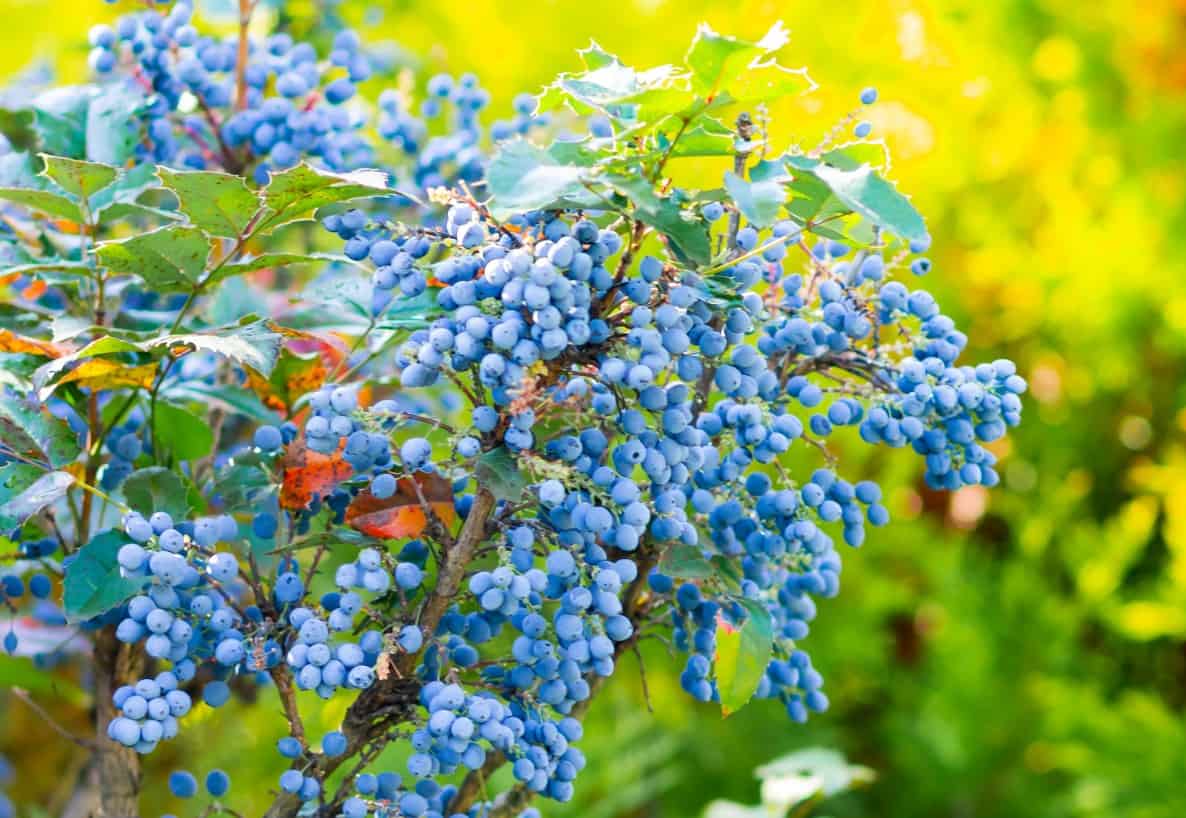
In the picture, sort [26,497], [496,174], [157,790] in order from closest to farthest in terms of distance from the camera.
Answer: [496,174] → [26,497] → [157,790]

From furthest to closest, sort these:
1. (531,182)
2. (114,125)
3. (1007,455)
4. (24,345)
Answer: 1. (1007,455)
2. (114,125)
3. (24,345)
4. (531,182)

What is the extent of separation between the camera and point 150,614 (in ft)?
2.00

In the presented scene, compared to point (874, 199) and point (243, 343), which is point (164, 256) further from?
point (874, 199)

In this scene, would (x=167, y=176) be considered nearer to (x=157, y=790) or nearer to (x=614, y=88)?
(x=614, y=88)

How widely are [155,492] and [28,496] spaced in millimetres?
74

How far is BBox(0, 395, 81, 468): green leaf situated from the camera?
666 mm

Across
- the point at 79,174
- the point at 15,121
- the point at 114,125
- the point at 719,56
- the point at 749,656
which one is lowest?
the point at 749,656

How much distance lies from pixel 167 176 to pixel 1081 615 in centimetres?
191

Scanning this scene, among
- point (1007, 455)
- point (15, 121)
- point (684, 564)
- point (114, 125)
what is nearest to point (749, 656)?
→ point (684, 564)

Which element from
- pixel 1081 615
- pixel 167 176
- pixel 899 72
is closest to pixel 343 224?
pixel 167 176

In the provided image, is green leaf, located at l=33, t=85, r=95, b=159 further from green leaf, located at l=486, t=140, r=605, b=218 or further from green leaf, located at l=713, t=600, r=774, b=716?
green leaf, located at l=713, t=600, r=774, b=716

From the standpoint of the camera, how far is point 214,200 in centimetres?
65

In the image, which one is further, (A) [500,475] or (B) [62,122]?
(B) [62,122]

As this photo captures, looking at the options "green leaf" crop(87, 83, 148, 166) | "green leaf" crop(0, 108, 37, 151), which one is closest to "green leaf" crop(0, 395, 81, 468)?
"green leaf" crop(87, 83, 148, 166)
